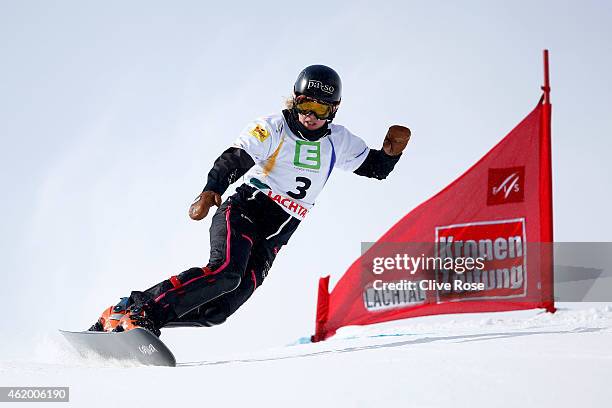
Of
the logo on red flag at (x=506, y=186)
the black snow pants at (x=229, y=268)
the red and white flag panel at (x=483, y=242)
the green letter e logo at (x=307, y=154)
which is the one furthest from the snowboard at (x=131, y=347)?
the logo on red flag at (x=506, y=186)

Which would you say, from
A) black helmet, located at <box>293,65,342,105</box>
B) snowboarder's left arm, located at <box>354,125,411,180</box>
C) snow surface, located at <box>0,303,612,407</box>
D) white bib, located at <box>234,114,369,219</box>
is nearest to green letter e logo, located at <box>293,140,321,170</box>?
white bib, located at <box>234,114,369,219</box>

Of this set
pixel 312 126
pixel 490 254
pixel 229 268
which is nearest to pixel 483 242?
pixel 490 254

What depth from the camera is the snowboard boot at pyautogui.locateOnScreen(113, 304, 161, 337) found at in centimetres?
391

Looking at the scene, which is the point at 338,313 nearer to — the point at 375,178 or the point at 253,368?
the point at 375,178

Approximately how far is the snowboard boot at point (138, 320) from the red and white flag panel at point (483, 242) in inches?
114

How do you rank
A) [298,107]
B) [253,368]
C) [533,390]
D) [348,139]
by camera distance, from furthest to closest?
[348,139]
[298,107]
[253,368]
[533,390]

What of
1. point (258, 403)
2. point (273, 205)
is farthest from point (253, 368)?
point (273, 205)

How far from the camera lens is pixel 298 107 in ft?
14.3

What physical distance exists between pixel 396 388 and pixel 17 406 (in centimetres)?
134

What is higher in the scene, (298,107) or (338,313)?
(298,107)

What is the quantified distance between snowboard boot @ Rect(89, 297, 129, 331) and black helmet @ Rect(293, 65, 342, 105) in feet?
5.85

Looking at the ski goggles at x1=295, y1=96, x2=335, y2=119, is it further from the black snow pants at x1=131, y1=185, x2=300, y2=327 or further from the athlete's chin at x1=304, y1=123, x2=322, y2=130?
the black snow pants at x1=131, y1=185, x2=300, y2=327

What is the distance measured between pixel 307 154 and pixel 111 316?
5.41 feet

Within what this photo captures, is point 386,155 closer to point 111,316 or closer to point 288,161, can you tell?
point 288,161
